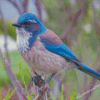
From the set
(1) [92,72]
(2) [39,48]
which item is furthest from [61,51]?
(1) [92,72]

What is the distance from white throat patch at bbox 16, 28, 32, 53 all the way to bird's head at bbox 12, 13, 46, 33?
3 centimetres

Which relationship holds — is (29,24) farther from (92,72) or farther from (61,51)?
(92,72)

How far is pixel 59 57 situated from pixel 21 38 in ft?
1.32

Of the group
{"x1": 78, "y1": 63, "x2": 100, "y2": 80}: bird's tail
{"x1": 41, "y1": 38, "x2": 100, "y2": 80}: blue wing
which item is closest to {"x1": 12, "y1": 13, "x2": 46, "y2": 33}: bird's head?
{"x1": 41, "y1": 38, "x2": 100, "y2": 80}: blue wing

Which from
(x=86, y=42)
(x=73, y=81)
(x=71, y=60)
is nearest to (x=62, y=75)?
(x=73, y=81)

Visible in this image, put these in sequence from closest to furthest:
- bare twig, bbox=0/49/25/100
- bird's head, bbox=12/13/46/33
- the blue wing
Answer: bare twig, bbox=0/49/25/100 < bird's head, bbox=12/13/46/33 < the blue wing

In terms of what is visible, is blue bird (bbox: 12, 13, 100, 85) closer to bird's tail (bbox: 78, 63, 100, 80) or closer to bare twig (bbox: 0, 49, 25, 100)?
bird's tail (bbox: 78, 63, 100, 80)

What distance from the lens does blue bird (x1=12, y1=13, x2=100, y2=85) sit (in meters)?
2.13

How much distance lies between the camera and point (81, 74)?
3078 mm

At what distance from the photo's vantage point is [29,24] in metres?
2.17

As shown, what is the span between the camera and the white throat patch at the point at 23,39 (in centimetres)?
214

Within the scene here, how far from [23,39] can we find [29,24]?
0.14m

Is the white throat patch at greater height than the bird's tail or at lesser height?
greater

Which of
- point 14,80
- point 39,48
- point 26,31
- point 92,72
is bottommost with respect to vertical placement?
point 92,72
